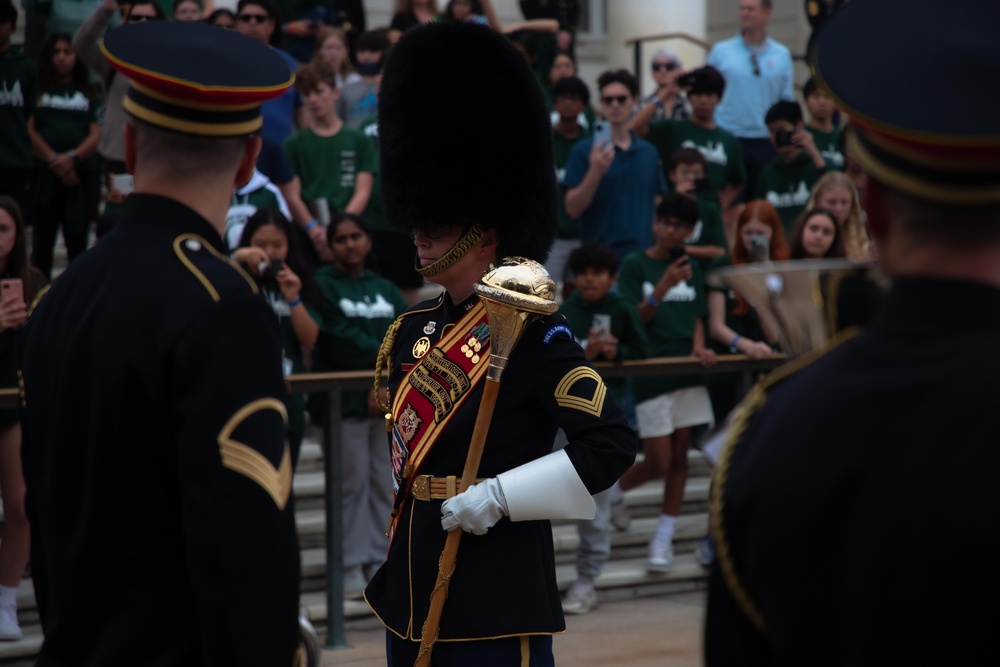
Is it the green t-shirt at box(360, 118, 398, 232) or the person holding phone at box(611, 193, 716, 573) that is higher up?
the green t-shirt at box(360, 118, 398, 232)

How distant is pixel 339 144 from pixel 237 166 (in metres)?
5.64

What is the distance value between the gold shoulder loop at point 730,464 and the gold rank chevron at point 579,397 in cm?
156

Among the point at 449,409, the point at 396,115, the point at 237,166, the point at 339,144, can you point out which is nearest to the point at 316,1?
the point at 339,144

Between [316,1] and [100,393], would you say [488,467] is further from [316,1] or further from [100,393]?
[316,1]

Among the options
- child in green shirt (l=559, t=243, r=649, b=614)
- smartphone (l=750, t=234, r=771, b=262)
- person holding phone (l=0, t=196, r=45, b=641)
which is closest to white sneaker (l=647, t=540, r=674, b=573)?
child in green shirt (l=559, t=243, r=649, b=614)

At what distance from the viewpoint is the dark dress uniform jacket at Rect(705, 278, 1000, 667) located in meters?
1.43

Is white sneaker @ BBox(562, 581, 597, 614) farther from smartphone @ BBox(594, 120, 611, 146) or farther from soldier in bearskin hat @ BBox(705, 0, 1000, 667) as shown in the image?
soldier in bearskin hat @ BBox(705, 0, 1000, 667)

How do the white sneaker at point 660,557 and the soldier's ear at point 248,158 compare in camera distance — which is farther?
the white sneaker at point 660,557

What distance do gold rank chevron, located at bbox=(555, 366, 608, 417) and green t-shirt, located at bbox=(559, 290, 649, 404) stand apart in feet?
11.5

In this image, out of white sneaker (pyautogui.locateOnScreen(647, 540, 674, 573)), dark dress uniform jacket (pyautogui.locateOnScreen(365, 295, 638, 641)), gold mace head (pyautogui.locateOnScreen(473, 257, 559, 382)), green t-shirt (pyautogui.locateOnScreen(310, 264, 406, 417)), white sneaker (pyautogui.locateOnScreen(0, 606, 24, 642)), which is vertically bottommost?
white sneaker (pyautogui.locateOnScreen(647, 540, 674, 573))

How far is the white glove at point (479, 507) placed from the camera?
3.27 meters

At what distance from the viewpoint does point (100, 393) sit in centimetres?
220

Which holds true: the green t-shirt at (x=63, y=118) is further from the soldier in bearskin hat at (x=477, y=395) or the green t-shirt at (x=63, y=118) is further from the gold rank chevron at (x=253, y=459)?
the gold rank chevron at (x=253, y=459)

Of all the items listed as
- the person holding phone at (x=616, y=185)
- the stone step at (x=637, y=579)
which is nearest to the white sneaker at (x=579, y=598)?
the stone step at (x=637, y=579)
